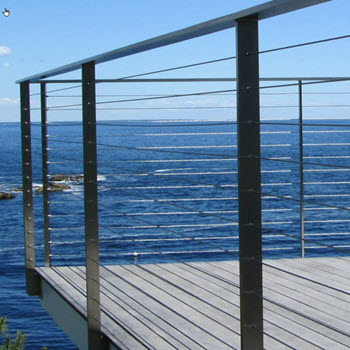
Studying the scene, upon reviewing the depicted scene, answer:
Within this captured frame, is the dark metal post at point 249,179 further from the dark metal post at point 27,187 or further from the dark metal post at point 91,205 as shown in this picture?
the dark metal post at point 27,187

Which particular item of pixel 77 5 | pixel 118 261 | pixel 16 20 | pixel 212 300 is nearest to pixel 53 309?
pixel 212 300

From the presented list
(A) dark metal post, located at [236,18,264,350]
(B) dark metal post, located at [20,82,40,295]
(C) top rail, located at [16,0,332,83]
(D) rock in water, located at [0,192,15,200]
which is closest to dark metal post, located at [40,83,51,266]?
(B) dark metal post, located at [20,82,40,295]

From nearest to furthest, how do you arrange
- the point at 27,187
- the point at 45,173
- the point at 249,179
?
1. the point at 249,179
2. the point at 45,173
3. the point at 27,187

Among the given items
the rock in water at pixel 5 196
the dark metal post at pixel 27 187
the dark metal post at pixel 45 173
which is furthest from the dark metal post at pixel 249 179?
the rock in water at pixel 5 196

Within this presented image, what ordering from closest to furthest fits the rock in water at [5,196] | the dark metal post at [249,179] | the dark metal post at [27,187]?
1. the dark metal post at [249,179]
2. the dark metal post at [27,187]
3. the rock in water at [5,196]

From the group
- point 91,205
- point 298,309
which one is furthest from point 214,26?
point 298,309

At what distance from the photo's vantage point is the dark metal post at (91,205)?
2.21 meters

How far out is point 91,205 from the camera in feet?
7.43

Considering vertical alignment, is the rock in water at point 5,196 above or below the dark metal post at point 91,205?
below

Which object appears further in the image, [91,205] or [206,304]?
[206,304]

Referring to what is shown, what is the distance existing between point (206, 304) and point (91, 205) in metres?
0.53

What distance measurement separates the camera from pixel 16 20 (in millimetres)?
34281

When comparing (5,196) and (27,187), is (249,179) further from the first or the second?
(5,196)

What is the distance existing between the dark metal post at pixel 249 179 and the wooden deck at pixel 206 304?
0.73 ft
